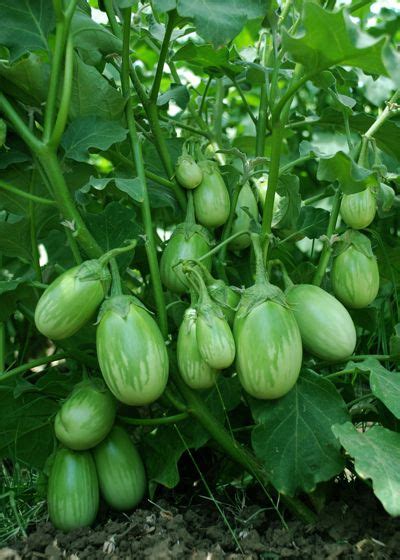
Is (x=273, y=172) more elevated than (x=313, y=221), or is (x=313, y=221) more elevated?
(x=273, y=172)

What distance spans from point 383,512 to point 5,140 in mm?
928

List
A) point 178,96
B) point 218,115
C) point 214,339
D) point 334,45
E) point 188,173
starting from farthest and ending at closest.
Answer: point 218,115 < point 178,96 < point 188,173 < point 214,339 < point 334,45

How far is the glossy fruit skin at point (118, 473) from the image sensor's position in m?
1.28

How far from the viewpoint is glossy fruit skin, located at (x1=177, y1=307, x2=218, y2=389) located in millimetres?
1131

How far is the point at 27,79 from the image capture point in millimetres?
1216

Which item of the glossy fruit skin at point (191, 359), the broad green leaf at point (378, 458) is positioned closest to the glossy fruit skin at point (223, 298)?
the glossy fruit skin at point (191, 359)

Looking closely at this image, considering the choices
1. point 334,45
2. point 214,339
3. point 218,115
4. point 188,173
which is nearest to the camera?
point 334,45

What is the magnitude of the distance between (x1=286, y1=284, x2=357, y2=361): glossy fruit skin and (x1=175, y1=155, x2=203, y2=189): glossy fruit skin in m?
0.31

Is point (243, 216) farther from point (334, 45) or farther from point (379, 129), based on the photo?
point (334, 45)

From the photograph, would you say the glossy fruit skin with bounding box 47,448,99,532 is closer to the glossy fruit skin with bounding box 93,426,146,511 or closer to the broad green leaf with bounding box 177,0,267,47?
the glossy fruit skin with bounding box 93,426,146,511

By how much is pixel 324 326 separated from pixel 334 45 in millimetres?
438

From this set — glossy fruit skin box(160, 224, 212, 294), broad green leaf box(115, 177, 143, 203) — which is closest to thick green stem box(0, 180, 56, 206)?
broad green leaf box(115, 177, 143, 203)

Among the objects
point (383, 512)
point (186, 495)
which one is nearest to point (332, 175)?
point (383, 512)

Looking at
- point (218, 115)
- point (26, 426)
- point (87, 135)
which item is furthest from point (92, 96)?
point (26, 426)
